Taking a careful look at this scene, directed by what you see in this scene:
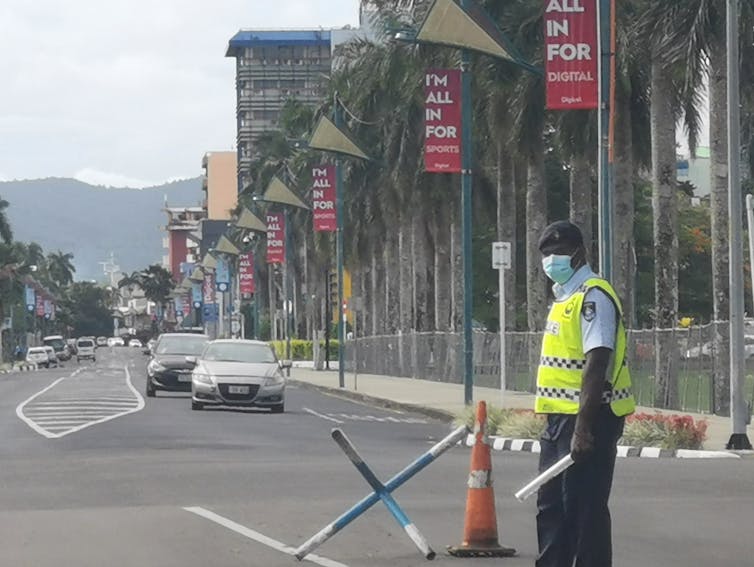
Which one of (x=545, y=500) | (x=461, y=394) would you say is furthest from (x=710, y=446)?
(x=461, y=394)

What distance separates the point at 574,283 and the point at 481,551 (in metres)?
3.02

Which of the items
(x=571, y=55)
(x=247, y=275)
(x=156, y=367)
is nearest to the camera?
(x=571, y=55)

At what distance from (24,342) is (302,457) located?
169924 mm

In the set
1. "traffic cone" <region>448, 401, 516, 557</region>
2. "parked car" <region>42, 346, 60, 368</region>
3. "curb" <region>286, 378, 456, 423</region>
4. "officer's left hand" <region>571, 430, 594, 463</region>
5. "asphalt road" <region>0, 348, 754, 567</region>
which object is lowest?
"parked car" <region>42, 346, 60, 368</region>

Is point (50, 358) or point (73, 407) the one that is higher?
point (73, 407)

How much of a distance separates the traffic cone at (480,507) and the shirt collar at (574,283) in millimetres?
1814

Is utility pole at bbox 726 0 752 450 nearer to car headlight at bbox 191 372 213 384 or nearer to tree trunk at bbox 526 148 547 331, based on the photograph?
car headlight at bbox 191 372 213 384

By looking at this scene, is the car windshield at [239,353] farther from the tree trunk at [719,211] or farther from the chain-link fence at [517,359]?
the tree trunk at [719,211]

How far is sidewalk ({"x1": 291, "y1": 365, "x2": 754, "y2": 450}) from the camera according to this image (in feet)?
92.6

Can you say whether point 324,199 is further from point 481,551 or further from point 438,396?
point 481,551

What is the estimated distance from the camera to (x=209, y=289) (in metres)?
128

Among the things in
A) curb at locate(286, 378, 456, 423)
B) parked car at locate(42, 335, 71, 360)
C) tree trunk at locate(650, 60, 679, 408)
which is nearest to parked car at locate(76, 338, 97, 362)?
parked car at locate(42, 335, 71, 360)

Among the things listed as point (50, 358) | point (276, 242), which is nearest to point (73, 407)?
point (276, 242)

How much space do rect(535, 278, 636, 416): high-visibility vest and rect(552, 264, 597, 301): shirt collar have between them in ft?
0.23
